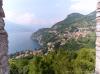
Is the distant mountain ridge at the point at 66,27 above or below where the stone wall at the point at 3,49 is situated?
below

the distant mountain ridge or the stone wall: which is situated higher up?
the stone wall

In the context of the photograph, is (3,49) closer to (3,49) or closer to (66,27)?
(3,49)

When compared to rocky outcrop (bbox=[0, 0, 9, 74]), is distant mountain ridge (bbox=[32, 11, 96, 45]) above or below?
below

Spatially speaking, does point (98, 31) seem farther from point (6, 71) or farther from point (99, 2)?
point (6, 71)

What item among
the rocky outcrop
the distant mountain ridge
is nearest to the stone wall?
the rocky outcrop

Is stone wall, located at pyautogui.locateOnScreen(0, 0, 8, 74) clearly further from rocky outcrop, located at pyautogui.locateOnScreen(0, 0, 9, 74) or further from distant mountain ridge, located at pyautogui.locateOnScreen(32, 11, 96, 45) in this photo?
distant mountain ridge, located at pyautogui.locateOnScreen(32, 11, 96, 45)

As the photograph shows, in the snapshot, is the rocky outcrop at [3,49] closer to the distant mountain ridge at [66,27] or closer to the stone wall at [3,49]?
the stone wall at [3,49]

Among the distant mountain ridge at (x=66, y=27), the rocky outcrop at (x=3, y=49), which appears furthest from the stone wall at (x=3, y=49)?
the distant mountain ridge at (x=66, y=27)

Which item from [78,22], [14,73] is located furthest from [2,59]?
[78,22]

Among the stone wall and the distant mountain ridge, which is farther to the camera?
the distant mountain ridge

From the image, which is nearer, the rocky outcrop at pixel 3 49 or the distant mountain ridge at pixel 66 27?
the rocky outcrop at pixel 3 49

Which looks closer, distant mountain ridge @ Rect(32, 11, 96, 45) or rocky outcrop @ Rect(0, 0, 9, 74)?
rocky outcrop @ Rect(0, 0, 9, 74)
